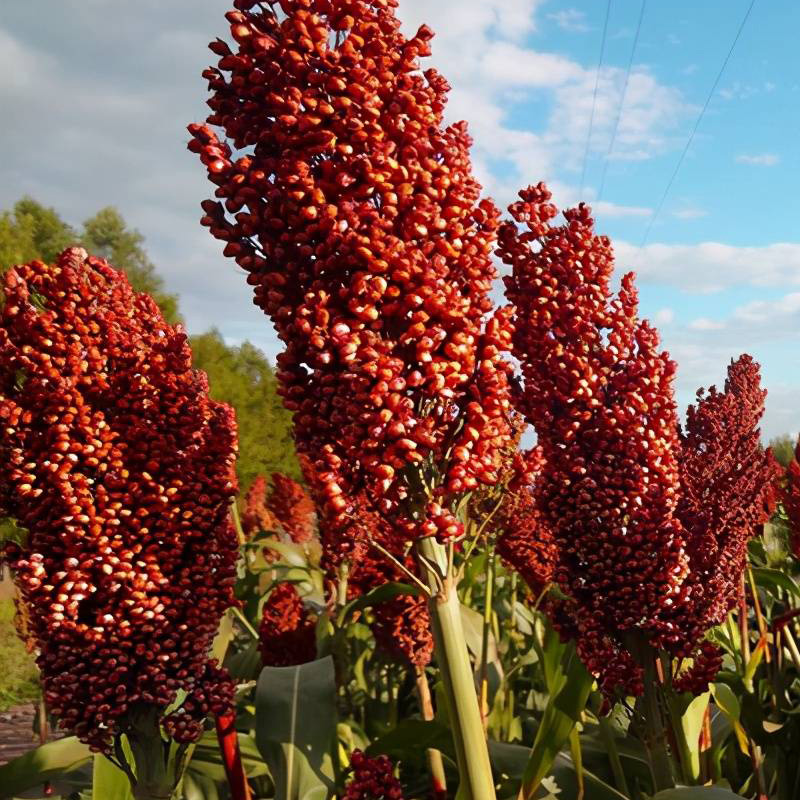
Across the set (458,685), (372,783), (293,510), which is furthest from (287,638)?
(293,510)

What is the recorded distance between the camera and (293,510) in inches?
370

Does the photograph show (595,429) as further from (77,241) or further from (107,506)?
(77,241)

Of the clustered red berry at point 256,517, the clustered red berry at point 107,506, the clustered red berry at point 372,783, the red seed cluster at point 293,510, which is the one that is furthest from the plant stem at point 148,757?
the clustered red berry at point 256,517

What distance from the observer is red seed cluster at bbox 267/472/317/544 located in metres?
9.35

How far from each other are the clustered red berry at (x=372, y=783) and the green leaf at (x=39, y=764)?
144 centimetres

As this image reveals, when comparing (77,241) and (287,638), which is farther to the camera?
(77,241)

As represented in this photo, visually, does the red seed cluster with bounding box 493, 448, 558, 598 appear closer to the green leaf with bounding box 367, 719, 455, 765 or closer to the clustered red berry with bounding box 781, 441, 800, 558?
the green leaf with bounding box 367, 719, 455, 765

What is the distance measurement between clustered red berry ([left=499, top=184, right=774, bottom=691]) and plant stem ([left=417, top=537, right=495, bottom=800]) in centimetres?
68

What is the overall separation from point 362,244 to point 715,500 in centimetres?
153

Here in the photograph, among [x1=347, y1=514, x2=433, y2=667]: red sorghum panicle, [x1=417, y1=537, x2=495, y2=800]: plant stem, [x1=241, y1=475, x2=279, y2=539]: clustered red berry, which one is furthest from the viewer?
[x1=241, y1=475, x2=279, y2=539]: clustered red berry

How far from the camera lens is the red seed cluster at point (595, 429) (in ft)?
7.52

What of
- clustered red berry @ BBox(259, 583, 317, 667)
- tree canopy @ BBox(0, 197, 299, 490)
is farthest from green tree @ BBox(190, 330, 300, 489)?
clustered red berry @ BBox(259, 583, 317, 667)

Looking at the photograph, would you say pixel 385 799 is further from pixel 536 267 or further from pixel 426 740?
pixel 536 267

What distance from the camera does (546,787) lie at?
8.89 ft
